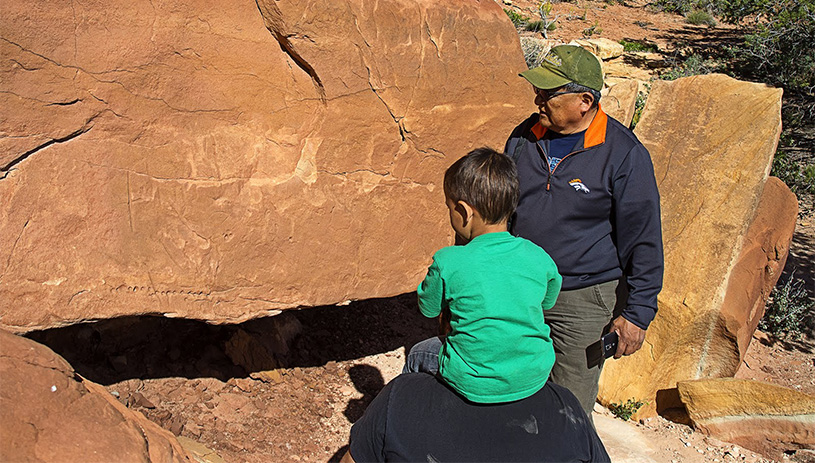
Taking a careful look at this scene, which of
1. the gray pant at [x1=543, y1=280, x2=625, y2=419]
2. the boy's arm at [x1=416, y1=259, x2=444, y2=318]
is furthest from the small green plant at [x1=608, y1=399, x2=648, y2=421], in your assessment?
the boy's arm at [x1=416, y1=259, x2=444, y2=318]

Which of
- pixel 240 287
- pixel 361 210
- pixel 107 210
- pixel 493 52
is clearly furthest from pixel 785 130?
pixel 107 210

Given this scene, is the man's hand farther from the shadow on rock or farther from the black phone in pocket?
the shadow on rock

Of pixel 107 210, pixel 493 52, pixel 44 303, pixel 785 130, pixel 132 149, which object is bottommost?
pixel 785 130

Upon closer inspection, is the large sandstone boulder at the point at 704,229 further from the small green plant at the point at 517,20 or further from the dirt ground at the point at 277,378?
the small green plant at the point at 517,20

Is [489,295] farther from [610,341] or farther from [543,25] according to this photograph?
[543,25]

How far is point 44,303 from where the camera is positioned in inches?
97.9

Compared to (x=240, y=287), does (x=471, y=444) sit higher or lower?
higher

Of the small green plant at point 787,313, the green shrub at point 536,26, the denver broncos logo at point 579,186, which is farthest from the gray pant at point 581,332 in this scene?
the green shrub at point 536,26

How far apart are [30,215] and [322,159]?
1148 mm

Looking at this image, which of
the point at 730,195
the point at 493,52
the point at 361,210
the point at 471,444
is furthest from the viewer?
the point at 730,195

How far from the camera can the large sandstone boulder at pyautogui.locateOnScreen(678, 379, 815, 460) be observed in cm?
349

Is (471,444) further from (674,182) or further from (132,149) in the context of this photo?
(674,182)

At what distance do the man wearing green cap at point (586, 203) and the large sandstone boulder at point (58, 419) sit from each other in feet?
5.14

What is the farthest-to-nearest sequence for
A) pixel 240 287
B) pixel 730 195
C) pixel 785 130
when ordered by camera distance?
pixel 785 130 < pixel 730 195 < pixel 240 287
